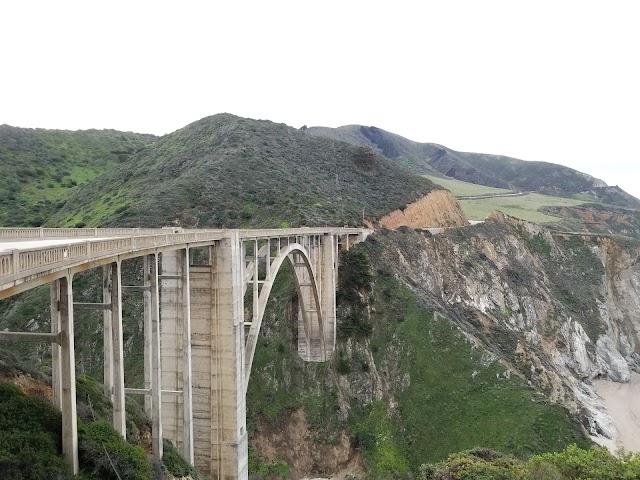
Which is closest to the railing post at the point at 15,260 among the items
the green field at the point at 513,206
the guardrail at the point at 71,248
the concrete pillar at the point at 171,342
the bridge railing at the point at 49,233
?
the guardrail at the point at 71,248

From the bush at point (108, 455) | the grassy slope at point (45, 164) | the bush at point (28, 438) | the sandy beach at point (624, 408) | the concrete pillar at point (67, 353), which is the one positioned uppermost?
the grassy slope at point (45, 164)

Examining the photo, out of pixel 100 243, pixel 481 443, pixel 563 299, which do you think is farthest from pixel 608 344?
pixel 100 243

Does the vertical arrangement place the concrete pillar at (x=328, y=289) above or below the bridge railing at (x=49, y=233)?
below

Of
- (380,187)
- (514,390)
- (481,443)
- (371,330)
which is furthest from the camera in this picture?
(380,187)

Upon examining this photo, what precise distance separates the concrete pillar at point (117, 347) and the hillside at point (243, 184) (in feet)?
116

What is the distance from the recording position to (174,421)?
18.2 metres

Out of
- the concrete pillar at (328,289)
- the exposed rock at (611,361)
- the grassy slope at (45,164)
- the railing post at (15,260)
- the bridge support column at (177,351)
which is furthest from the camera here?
the grassy slope at (45,164)

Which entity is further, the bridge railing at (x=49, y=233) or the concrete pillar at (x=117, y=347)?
the bridge railing at (x=49, y=233)

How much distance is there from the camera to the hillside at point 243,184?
49.3 m

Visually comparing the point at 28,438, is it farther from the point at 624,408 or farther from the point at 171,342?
the point at 624,408

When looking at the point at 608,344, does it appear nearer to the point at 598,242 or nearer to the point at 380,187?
the point at 598,242

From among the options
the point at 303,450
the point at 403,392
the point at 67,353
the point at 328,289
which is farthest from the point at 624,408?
the point at 67,353

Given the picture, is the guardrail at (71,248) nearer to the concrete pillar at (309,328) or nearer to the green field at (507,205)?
the concrete pillar at (309,328)

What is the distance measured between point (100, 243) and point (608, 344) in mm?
59949
